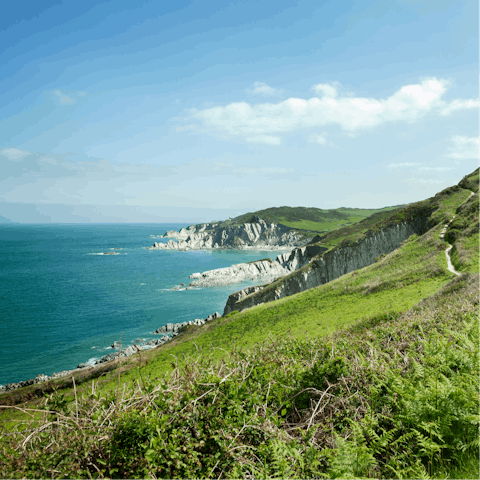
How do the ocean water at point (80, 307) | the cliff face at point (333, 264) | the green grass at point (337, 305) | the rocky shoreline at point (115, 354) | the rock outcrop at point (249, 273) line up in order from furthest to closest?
the rock outcrop at point (249, 273), the cliff face at point (333, 264), the ocean water at point (80, 307), the rocky shoreline at point (115, 354), the green grass at point (337, 305)

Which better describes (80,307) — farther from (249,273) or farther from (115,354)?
(249,273)

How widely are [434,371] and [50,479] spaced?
5.61 metres

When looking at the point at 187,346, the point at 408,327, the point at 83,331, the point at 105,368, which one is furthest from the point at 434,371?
the point at 83,331

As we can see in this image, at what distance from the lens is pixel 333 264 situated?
58.0 meters

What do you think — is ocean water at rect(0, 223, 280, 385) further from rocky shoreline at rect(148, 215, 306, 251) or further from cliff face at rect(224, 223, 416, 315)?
rocky shoreline at rect(148, 215, 306, 251)

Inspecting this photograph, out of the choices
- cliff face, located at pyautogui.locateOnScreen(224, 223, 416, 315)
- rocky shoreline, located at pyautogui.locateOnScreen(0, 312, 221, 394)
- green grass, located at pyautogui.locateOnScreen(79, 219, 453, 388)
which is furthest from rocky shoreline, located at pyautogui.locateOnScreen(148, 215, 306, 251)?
green grass, located at pyautogui.locateOnScreen(79, 219, 453, 388)

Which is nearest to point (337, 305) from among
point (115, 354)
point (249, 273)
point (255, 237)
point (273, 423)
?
point (273, 423)

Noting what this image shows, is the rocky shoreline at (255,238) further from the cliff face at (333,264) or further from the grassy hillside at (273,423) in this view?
the grassy hillside at (273,423)

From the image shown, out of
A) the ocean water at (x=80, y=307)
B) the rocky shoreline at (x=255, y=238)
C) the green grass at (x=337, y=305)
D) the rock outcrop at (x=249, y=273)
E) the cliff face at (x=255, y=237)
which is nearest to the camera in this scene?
the green grass at (x=337, y=305)

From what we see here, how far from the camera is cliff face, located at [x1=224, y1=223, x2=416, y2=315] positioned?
55397 mm

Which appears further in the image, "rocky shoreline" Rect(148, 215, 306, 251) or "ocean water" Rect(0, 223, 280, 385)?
"rocky shoreline" Rect(148, 215, 306, 251)

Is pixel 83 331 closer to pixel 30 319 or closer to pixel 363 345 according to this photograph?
pixel 30 319

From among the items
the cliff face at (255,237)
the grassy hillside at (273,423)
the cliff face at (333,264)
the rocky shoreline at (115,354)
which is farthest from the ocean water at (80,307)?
the cliff face at (255,237)

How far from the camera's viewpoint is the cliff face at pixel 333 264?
55.4 m
